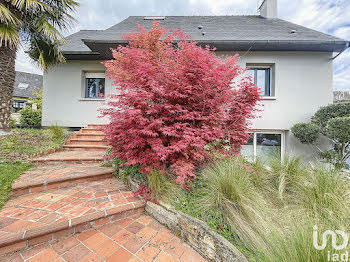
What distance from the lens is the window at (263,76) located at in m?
5.62

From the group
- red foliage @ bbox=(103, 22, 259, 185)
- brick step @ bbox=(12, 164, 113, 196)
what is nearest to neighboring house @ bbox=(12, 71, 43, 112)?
brick step @ bbox=(12, 164, 113, 196)

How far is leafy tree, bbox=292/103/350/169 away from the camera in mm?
3863

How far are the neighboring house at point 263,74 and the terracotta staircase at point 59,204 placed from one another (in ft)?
12.4

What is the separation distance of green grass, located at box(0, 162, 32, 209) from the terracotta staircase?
0.08m

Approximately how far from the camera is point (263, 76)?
5664 mm

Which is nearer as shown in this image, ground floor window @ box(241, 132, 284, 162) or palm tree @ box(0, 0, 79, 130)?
palm tree @ box(0, 0, 79, 130)

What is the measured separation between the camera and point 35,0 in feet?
13.7

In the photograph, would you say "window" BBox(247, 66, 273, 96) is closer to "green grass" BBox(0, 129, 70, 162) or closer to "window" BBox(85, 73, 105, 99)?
"window" BBox(85, 73, 105, 99)

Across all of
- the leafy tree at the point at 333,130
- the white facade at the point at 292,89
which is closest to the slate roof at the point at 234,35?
the white facade at the point at 292,89

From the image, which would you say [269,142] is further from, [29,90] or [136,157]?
[29,90]

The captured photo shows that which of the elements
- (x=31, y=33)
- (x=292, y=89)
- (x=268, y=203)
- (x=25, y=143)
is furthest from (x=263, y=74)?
(x=31, y=33)

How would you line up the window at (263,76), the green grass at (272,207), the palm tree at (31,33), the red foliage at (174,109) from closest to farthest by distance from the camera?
the green grass at (272,207) → the red foliage at (174,109) → the palm tree at (31,33) → the window at (263,76)

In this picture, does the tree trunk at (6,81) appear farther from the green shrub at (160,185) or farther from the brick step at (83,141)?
the green shrub at (160,185)

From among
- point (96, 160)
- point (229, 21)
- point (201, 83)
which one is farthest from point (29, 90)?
point (201, 83)
